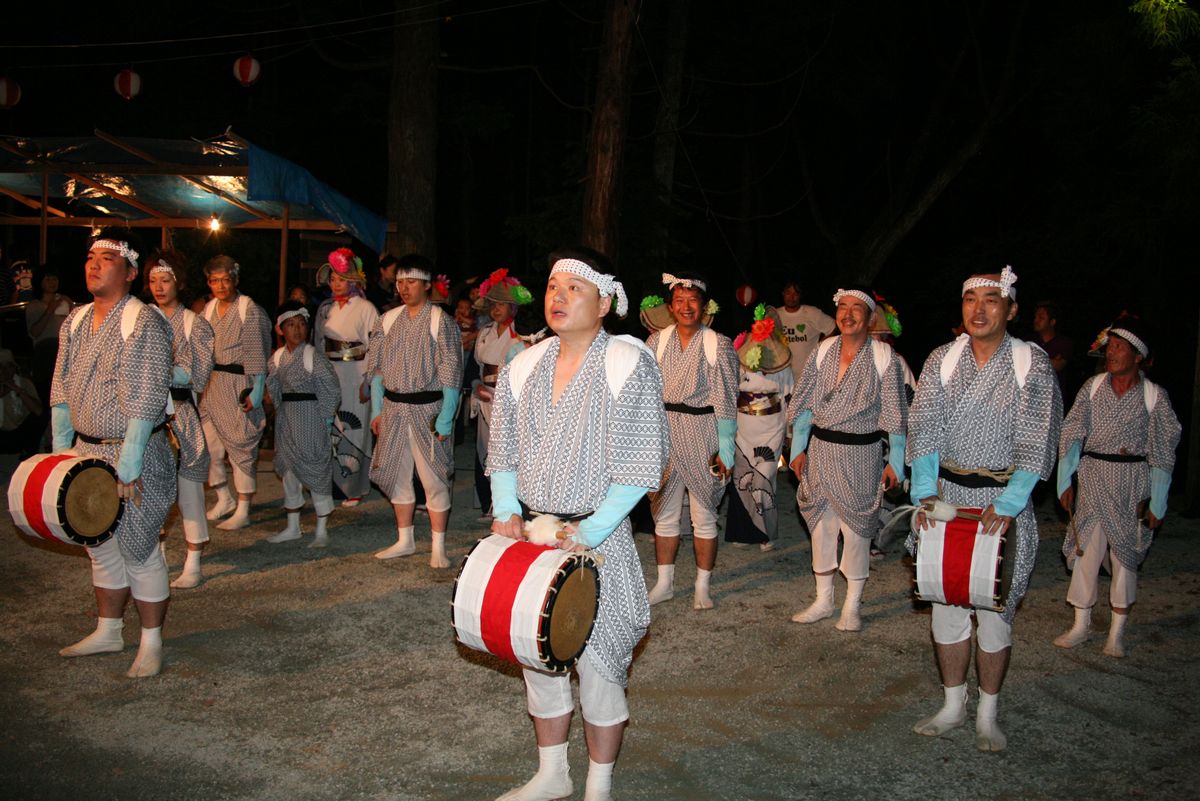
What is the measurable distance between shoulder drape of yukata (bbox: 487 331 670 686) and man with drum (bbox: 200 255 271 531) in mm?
4767

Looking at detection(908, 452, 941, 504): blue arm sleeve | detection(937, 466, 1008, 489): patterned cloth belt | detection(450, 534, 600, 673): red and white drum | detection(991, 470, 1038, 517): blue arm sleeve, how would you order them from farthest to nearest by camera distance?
detection(908, 452, 941, 504): blue arm sleeve < detection(937, 466, 1008, 489): patterned cloth belt < detection(991, 470, 1038, 517): blue arm sleeve < detection(450, 534, 600, 673): red and white drum

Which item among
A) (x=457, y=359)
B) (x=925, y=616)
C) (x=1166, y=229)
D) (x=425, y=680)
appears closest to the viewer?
(x=425, y=680)

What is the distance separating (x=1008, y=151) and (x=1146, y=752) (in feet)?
70.1

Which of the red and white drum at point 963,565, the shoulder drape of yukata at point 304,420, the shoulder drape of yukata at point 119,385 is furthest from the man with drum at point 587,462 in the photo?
the shoulder drape of yukata at point 304,420

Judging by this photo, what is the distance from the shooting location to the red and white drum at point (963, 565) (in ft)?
13.8

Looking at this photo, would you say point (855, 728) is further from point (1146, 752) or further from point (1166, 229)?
point (1166, 229)

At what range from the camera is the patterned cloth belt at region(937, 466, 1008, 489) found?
4500 millimetres

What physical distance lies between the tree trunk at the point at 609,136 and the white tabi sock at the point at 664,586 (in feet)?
15.5

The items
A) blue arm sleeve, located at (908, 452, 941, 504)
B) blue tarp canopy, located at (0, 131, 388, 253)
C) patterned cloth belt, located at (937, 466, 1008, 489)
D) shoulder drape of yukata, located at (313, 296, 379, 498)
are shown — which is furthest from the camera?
blue tarp canopy, located at (0, 131, 388, 253)

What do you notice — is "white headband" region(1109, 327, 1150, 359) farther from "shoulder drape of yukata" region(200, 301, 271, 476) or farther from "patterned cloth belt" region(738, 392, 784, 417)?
"shoulder drape of yukata" region(200, 301, 271, 476)

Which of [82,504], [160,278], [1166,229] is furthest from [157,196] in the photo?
[1166,229]

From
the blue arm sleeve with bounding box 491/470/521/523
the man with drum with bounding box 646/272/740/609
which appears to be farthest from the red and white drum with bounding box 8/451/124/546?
the man with drum with bounding box 646/272/740/609

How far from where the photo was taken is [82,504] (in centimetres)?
481

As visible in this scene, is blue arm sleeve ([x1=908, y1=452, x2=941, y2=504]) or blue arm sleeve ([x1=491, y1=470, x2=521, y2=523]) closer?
blue arm sleeve ([x1=491, y1=470, x2=521, y2=523])
